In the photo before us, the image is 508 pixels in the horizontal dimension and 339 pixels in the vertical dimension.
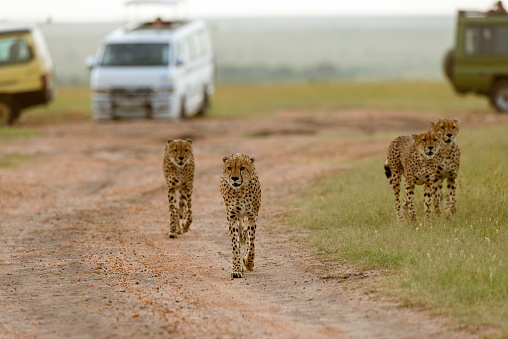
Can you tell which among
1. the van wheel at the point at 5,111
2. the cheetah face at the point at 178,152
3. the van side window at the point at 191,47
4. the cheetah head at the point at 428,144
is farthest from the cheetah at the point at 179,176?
the van side window at the point at 191,47

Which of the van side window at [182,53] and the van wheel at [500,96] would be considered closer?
the van side window at [182,53]

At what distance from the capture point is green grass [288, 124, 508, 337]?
8.98 m

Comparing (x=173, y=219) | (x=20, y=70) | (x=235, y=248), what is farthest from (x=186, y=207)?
(x=20, y=70)

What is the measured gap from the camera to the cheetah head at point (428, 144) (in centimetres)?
1219

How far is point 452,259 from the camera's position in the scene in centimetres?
1000

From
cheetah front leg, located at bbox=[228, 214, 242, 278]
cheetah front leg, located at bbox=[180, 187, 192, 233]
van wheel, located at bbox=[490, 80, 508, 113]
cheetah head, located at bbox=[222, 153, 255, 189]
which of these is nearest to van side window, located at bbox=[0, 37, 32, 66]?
van wheel, located at bbox=[490, 80, 508, 113]

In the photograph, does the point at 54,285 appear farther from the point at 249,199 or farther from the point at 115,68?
the point at 115,68

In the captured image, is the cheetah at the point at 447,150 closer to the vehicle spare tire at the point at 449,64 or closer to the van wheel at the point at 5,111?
the van wheel at the point at 5,111

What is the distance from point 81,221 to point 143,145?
32.3ft

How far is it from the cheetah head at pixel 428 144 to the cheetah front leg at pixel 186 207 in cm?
267

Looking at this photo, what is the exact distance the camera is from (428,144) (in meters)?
12.2

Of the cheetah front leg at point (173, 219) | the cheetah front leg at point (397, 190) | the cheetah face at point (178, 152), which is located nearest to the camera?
the cheetah front leg at point (397, 190)

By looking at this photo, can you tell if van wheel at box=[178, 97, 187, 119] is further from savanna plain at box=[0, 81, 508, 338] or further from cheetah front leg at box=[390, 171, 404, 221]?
cheetah front leg at box=[390, 171, 404, 221]

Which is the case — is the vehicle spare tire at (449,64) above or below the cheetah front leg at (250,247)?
below
